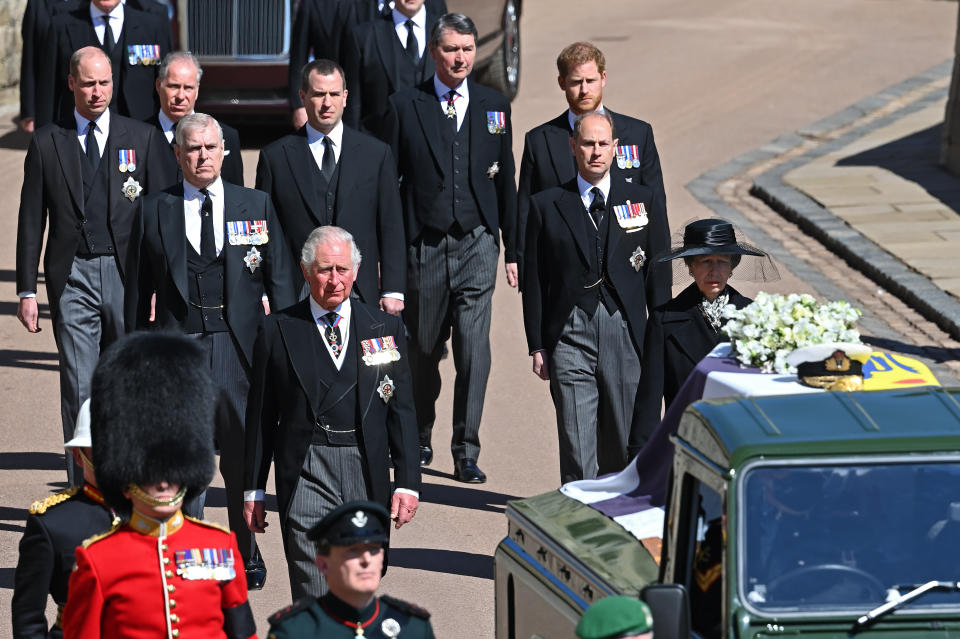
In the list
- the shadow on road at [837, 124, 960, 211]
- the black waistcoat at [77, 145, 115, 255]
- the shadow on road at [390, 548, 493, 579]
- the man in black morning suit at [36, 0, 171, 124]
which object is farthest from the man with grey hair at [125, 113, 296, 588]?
the shadow on road at [837, 124, 960, 211]

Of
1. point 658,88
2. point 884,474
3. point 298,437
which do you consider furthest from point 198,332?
point 658,88

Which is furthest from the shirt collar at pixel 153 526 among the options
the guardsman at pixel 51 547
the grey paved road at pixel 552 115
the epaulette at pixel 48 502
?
the grey paved road at pixel 552 115

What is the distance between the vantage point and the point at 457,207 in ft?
34.9

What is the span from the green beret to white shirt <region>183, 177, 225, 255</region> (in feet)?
15.3

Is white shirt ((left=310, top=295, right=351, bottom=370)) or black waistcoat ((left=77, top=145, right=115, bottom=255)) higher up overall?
black waistcoat ((left=77, top=145, right=115, bottom=255))

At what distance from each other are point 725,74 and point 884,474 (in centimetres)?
1703

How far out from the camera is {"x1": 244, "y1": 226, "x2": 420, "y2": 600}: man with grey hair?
25.2ft

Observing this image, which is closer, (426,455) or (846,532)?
(846,532)

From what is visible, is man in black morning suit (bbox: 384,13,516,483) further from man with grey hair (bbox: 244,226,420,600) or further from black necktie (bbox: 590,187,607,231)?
man with grey hair (bbox: 244,226,420,600)

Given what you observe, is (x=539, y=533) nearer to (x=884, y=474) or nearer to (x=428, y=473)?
(x=884, y=474)

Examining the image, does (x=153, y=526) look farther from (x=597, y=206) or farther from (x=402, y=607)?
(x=597, y=206)

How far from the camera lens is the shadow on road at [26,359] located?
41.8ft

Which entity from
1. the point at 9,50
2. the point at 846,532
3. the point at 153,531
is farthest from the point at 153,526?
the point at 9,50

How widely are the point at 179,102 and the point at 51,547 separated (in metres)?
5.04
